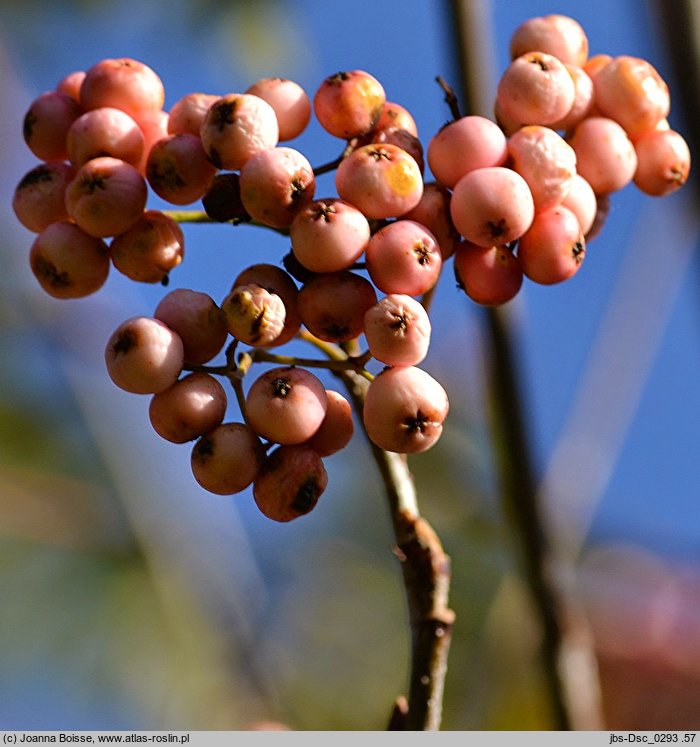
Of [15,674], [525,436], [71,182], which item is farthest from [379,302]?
[15,674]

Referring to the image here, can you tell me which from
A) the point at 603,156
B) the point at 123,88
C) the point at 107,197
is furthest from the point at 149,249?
the point at 603,156

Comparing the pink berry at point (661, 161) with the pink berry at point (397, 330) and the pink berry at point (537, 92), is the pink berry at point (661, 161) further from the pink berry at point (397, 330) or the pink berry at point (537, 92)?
the pink berry at point (397, 330)

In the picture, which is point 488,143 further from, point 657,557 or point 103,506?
point 103,506

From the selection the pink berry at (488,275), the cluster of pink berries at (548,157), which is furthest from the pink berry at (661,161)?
the pink berry at (488,275)

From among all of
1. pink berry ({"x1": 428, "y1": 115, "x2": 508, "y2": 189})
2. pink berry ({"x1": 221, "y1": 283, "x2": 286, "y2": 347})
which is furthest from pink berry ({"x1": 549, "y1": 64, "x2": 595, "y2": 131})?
pink berry ({"x1": 221, "y1": 283, "x2": 286, "y2": 347})

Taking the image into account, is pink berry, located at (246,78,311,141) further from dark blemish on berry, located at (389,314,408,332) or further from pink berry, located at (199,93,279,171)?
dark blemish on berry, located at (389,314,408,332)
